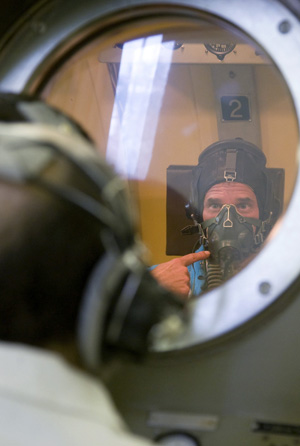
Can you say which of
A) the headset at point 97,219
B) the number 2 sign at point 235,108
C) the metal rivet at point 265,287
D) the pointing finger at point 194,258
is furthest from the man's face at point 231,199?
the headset at point 97,219

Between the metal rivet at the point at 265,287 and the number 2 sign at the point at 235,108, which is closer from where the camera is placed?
the metal rivet at the point at 265,287

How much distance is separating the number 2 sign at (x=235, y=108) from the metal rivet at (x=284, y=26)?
0.85 meters

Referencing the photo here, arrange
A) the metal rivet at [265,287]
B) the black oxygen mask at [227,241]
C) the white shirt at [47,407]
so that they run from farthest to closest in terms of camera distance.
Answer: the black oxygen mask at [227,241] → the metal rivet at [265,287] → the white shirt at [47,407]

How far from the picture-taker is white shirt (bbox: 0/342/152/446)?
1.91ft

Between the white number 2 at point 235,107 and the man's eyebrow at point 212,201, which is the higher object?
the white number 2 at point 235,107

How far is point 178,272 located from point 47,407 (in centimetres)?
122

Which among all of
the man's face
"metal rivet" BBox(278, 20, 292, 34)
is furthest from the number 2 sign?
"metal rivet" BBox(278, 20, 292, 34)

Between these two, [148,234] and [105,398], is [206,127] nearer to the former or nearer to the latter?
[148,234]

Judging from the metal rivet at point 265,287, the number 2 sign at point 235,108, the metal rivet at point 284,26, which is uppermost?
the number 2 sign at point 235,108

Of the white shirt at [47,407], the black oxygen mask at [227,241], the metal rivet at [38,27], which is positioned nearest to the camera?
the white shirt at [47,407]

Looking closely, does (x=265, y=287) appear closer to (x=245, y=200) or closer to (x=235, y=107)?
(x=245, y=200)

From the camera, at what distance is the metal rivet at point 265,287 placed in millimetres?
990

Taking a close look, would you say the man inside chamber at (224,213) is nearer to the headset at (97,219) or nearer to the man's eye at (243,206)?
the man's eye at (243,206)

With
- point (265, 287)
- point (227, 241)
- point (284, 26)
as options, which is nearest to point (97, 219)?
point (265, 287)
